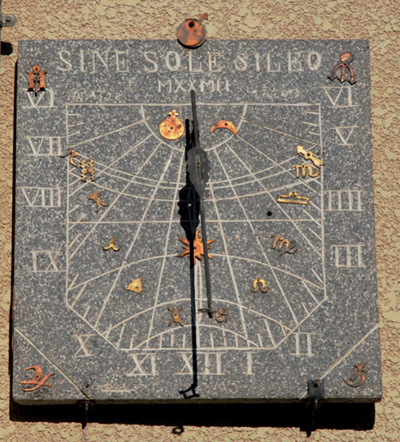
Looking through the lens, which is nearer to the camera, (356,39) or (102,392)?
(102,392)

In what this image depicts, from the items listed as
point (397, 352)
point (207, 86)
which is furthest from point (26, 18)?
point (397, 352)

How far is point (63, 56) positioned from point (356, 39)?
1.53 m

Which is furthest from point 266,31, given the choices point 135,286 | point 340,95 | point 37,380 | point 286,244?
point 37,380

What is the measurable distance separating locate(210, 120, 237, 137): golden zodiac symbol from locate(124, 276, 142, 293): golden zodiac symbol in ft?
2.81

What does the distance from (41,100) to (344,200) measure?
1.61 m

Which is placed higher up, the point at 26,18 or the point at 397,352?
the point at 26,18

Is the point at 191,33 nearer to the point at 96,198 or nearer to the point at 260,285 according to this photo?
the point at 96,198

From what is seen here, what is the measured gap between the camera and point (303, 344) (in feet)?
21.2

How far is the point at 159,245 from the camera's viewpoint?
21.6 ft

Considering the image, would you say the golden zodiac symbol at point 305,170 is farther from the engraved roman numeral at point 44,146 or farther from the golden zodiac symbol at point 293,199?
the engraved roman numeral at point 44,146

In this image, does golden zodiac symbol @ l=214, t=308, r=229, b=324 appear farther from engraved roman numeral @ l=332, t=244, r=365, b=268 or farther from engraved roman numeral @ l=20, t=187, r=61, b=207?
engraved roman numeral @ l=20, t=187, r=61, b=207

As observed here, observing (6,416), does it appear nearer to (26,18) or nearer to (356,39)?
(26,18)

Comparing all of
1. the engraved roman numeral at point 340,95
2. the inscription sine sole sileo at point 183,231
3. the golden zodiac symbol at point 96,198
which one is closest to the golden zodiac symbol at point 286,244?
the inscription sine sole sileo at point 183,231

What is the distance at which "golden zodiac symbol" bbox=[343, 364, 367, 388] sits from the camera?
642 centimetres
